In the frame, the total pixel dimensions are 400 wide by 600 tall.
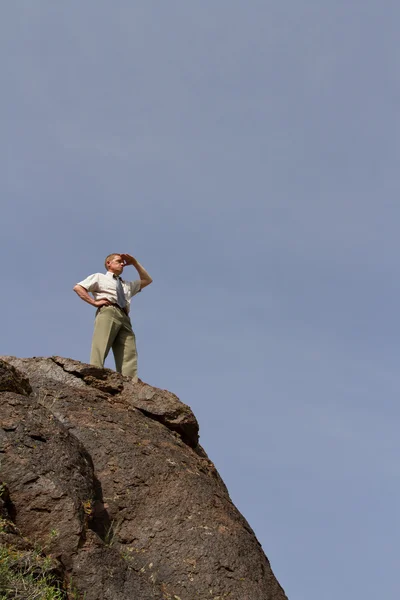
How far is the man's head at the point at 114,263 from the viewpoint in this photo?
1180 cm

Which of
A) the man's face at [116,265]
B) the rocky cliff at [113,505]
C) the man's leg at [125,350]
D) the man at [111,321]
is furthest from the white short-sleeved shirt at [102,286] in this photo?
the rocky cliff at [113,505]

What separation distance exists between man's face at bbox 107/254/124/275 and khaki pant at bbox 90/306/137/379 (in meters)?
0.78

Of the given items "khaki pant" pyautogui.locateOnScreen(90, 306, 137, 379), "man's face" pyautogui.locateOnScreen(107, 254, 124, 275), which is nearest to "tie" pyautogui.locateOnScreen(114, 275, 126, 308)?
"khaki pant" pyautogui.locateOnScreen(90, 306, 137, 379)

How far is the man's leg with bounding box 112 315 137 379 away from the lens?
11.1 m

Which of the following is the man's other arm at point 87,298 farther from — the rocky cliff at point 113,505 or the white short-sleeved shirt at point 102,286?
the rocky cliff at point 113,505

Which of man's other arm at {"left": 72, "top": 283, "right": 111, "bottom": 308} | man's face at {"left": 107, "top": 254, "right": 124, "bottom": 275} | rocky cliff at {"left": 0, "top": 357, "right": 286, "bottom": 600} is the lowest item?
rocky cliff at {"left": 0, "top": 357, "right": 286, "bottom": 600}

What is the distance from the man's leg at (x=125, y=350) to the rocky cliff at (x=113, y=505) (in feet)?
5.96

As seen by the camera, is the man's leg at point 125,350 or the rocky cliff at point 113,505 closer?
the rocky cliff at point 113,505

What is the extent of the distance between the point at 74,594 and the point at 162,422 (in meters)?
3.71

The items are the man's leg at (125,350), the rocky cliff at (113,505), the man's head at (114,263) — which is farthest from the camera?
the man's head at (114,263)

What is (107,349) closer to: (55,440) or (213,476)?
(213,476)

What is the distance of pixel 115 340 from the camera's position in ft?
37.1

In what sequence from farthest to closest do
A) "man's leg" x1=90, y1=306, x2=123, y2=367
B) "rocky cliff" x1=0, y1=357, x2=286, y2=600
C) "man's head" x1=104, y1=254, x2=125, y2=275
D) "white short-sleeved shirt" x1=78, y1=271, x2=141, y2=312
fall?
"man's head" x1=104, y1=254, x2=125, y2=275 → "white short-sleeved shirt" x1=78, y1=271, x2=141, y2=312 → "man's leg" x1=90, y1=306, x2=123, y2=367 → "rocky cliff" x1=0, y1=357, x2=286, y2=600

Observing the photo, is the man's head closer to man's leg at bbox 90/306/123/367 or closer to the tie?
the tie
